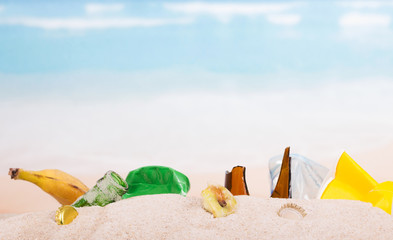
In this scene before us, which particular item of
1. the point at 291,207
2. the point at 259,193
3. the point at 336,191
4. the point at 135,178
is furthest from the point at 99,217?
the point at 259,193

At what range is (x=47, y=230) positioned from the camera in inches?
68.0

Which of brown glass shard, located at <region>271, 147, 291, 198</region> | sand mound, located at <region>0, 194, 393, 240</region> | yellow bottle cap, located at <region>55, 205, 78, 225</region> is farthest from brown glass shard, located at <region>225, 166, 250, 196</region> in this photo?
yellow bottle cap, located at <region>55, 205, 78, 225</region>

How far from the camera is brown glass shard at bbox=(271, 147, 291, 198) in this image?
6.94 feet

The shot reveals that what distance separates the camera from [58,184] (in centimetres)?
247

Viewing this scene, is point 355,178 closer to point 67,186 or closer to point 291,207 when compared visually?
point 291,207

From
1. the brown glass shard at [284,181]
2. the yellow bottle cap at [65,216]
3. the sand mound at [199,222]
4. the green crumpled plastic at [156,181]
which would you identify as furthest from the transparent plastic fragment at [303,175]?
the yellow bottle cap at [65,216]

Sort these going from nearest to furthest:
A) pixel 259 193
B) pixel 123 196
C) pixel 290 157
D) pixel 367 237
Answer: pixel 367 237 → pixel 123 196 → pixel 290 157 → pixel 259 193

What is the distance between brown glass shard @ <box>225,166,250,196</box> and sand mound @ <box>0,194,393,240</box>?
0.97 ft

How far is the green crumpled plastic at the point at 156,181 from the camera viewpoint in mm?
2107

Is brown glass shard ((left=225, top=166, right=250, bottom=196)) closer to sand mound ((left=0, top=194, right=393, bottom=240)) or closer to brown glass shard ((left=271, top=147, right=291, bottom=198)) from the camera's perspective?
brown glass shard ((left=271, top=147, right=291, bottom=198))

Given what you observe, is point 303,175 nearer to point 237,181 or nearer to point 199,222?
point 237,181

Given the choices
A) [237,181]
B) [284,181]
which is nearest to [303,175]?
[284,181]

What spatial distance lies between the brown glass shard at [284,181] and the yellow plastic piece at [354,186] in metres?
0.18

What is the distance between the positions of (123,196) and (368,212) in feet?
3.45
